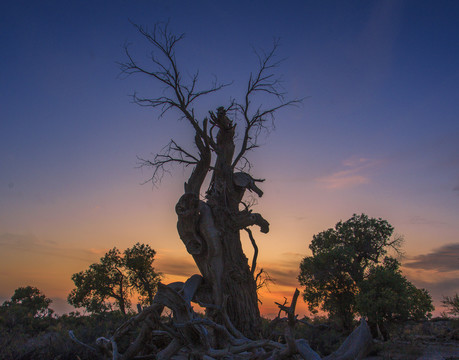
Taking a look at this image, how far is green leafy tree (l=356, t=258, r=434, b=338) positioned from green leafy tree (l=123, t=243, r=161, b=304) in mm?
13006

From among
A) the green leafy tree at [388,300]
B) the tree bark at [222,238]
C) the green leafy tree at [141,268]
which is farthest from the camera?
the green leafy tree at [141,268]

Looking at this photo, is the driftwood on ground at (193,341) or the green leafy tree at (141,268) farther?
A: the green leafy tree at (141,268)

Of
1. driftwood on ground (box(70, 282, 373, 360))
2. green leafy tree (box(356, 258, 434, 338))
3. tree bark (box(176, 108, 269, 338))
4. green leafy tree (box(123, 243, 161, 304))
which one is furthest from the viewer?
green leafy tree (box(123, 243, 161, 304))

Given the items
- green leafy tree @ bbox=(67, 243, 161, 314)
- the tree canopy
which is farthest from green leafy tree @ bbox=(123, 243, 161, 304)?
the tree canopy

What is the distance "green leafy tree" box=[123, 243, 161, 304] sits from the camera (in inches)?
863

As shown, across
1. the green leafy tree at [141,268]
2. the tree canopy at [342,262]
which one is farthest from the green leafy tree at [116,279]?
the tree canopy at [342,262]

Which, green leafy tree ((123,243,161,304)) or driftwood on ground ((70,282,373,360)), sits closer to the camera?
driftwood on ground ((70,282,373,360))

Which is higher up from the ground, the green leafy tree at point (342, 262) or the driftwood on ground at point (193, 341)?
the green leafy tree at point (342, 262)

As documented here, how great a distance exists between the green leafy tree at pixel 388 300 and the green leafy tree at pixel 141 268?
512 inches

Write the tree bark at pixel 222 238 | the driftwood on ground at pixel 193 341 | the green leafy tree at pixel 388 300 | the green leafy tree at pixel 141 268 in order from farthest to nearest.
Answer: the green leafy tree at pixel 141 268 → the green leafy tree at pixel 388 300 → the tree bark at pixel 222 238 → the driftwood on ground at pixel 193 341

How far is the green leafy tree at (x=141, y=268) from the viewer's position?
21922 mm

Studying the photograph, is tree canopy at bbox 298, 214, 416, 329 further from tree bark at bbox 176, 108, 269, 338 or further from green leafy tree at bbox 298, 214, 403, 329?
tree bark at bbox 176, 108, 269, 338

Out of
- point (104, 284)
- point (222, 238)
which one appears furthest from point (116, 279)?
point (222, 238)

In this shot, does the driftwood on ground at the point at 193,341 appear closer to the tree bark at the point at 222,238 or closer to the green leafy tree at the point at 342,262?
the tree bark at the point at 222,238
